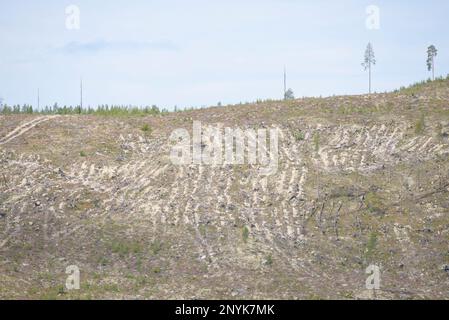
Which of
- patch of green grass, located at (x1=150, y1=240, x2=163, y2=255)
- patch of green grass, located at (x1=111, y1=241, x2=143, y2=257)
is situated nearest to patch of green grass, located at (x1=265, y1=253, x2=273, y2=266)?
patch of green grass, located at (x1=150, y1=240, x2=163, y2=255)

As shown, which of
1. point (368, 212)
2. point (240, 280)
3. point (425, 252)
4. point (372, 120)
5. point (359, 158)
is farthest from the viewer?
point (372, 120)

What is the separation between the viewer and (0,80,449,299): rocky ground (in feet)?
72.6

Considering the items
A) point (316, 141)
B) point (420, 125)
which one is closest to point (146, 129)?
point (316, 141)

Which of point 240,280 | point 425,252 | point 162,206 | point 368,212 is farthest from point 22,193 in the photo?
point 425,252

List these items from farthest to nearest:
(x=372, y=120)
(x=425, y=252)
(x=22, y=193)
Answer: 1. (x=372, y=120)
2. (x=22, y=193)
3. (x=425, y=252)

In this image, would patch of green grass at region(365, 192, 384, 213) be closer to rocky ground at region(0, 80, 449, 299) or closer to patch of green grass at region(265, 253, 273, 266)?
rocky ground at region(0, 80, 449, 299)

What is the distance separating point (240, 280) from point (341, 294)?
3310 mm

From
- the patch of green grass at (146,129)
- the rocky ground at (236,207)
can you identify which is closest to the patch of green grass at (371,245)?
the rocky ground at (236,207)

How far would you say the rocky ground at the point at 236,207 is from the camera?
22.1 metres

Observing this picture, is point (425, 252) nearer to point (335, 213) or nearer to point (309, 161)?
point (335, 213)

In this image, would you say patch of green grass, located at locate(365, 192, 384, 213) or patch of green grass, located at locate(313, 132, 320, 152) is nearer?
patch of green grass, located at locate(365, 192, 384, 213)

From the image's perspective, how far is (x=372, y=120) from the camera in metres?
35.2

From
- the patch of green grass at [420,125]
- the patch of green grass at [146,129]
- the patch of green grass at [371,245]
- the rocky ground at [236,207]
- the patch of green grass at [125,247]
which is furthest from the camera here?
the patch of green grass at [146,129]

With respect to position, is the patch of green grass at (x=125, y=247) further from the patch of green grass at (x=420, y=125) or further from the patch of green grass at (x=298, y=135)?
the patch of green grass at (x=420, y=125)
